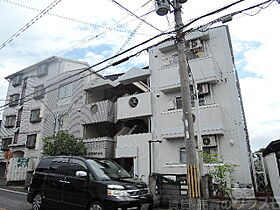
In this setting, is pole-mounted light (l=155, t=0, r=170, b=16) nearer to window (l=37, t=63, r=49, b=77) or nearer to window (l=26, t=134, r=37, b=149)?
window (l=26, t=134, r=37, b=149)

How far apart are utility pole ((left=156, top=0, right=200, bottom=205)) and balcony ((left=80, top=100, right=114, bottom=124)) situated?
414 inches

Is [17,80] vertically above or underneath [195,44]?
above

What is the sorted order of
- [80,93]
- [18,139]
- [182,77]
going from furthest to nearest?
[18,139], [80,93], [182,77]

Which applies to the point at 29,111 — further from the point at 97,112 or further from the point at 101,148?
the point at 101,148

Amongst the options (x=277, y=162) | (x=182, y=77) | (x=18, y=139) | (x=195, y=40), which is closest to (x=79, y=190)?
(x=182, y=77)

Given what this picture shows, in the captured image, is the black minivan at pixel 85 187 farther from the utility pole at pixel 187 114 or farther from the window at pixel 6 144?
the window at pixel 6 144

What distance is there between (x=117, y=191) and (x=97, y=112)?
12363mm

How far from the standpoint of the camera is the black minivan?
5.51 m

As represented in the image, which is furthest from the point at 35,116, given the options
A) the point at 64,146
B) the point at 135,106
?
the point at 135,106

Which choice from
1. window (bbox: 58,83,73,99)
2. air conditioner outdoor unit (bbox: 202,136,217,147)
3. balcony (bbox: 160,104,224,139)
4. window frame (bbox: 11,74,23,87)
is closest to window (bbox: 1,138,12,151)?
window frame (bbox: 11,74,23,87)

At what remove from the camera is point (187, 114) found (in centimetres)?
681

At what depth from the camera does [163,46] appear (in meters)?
15.5

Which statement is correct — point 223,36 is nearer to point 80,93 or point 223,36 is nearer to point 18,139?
point 80,93

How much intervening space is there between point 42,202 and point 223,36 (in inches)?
527
